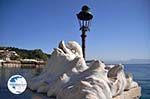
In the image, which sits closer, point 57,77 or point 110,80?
point 110,80

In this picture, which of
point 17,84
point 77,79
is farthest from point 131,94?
point 17,84

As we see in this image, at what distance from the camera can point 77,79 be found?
211 cm

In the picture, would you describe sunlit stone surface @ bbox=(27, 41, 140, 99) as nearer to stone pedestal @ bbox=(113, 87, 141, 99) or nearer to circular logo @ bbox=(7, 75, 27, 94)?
stone pedestal @ bbox=(113, 87, 141, 99)

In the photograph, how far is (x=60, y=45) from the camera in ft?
8.90

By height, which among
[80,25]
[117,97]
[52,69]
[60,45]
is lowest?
Result: [117,97]

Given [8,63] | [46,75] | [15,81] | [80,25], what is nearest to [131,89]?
[46,75]

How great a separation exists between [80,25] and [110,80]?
9.10 feet

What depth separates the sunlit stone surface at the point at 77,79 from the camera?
6.11ft

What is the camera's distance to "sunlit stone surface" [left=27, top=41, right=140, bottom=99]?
6.11 ft

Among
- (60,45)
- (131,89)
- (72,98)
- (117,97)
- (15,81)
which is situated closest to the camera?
(72,98)

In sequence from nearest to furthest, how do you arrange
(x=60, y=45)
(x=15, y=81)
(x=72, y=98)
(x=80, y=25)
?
(x=72, y=98) → (x=60, y=45) → (x=15, y=81) → (x=80, y=25)

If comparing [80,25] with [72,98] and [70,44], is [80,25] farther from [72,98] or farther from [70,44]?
[72,98]

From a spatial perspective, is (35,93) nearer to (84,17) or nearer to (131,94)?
(131,94)

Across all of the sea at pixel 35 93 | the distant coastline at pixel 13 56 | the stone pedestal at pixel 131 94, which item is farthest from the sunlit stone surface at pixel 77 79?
the distant coastline at pixel 13 56
